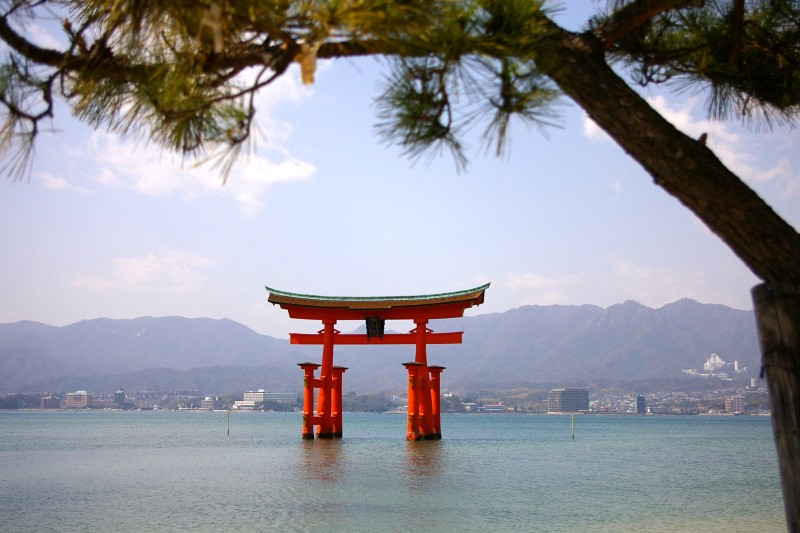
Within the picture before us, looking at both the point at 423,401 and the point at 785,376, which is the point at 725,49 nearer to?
the point at 785,376

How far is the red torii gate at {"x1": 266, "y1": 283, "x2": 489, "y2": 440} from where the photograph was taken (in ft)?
59.1

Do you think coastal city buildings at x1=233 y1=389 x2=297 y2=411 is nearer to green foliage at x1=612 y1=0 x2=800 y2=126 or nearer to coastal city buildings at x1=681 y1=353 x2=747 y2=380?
coastal city buildings at x1=681 y1=353 x2=747 y2=380

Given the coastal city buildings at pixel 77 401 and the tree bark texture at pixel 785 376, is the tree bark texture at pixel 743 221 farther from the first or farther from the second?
the coastal city buildings at pixel 77 401

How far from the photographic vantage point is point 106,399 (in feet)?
441

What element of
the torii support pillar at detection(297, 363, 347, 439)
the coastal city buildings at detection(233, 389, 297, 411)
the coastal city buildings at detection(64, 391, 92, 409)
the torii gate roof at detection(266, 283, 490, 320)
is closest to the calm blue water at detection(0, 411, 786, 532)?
the torii support pillar at detection(297, 363, 347, 439)

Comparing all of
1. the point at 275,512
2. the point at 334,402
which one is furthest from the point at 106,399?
the point at 275,512

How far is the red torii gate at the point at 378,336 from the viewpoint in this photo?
1802 centimetres

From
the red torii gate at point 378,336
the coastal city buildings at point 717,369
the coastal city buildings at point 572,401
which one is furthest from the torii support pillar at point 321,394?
the coastal city buildings at point 717,369

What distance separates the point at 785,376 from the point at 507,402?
130060 mm

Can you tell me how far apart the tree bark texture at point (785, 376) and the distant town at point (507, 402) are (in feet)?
369

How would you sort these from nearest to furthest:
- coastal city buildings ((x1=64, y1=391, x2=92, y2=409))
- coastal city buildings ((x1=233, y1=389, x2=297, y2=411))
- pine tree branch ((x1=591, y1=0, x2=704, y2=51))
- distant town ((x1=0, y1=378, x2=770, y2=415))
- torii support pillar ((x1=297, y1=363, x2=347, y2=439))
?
pine tree branch ((x1=591, y1=0, x2=704, y2=51)), torii support pillar ((x1=297, y1=363, x2=347, y2=439)), distant town ((x1=0, y1=378, x2=770, y2=415)), coastal city buildings ((x1=64, y1=391, x2=92, y2=409)), coastal city buildings ((x1=233, y1=389, x2=297, y2=411))

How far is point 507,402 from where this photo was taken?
129 metres

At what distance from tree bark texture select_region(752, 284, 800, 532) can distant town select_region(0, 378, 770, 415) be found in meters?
113

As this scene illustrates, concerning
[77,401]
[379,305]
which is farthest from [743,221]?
[77,401]
